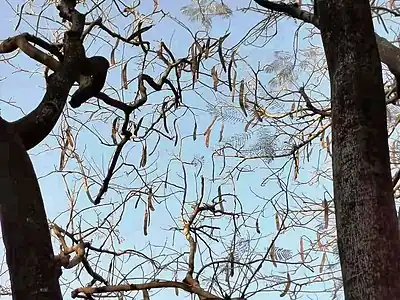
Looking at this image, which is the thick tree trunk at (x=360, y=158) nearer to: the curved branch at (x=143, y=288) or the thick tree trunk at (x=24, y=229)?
the thick tree trunk at (x=24, y=229)

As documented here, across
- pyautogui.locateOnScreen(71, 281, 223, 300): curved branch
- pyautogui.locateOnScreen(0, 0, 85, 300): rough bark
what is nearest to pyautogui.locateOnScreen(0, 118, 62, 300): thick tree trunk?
pyautogui.locateOnScreen(0, 0, 85, 300): rough bark

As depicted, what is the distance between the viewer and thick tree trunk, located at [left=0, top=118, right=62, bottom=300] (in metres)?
1.74

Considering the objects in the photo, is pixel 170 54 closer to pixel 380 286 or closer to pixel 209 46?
pixel 209 46

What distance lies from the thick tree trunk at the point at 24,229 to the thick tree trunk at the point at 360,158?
843mm

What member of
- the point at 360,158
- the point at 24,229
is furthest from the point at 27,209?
the point at 360,158

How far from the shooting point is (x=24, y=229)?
1809mm

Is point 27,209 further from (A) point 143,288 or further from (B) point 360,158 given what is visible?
(B) point 360,158

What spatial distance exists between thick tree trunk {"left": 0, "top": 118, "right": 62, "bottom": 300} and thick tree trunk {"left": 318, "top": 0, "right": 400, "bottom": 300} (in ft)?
2.76

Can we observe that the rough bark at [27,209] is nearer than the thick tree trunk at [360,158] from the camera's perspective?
No

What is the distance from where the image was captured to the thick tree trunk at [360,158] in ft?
4.58

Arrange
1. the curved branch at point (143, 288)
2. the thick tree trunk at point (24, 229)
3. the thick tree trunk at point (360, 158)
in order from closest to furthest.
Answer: the thick tree trunk at point (360, 158) → the thick tree trunk at point (24, 229) → the curved branch at point (143, 288)

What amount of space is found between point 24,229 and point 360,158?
980 mm

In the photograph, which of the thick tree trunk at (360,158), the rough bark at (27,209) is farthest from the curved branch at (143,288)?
the thick tree trunk at (360,158)

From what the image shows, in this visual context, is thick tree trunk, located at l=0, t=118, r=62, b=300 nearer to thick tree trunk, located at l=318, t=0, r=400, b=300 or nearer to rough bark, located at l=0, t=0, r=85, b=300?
rough bark, located at l=0, t=0, r=85, b=300
